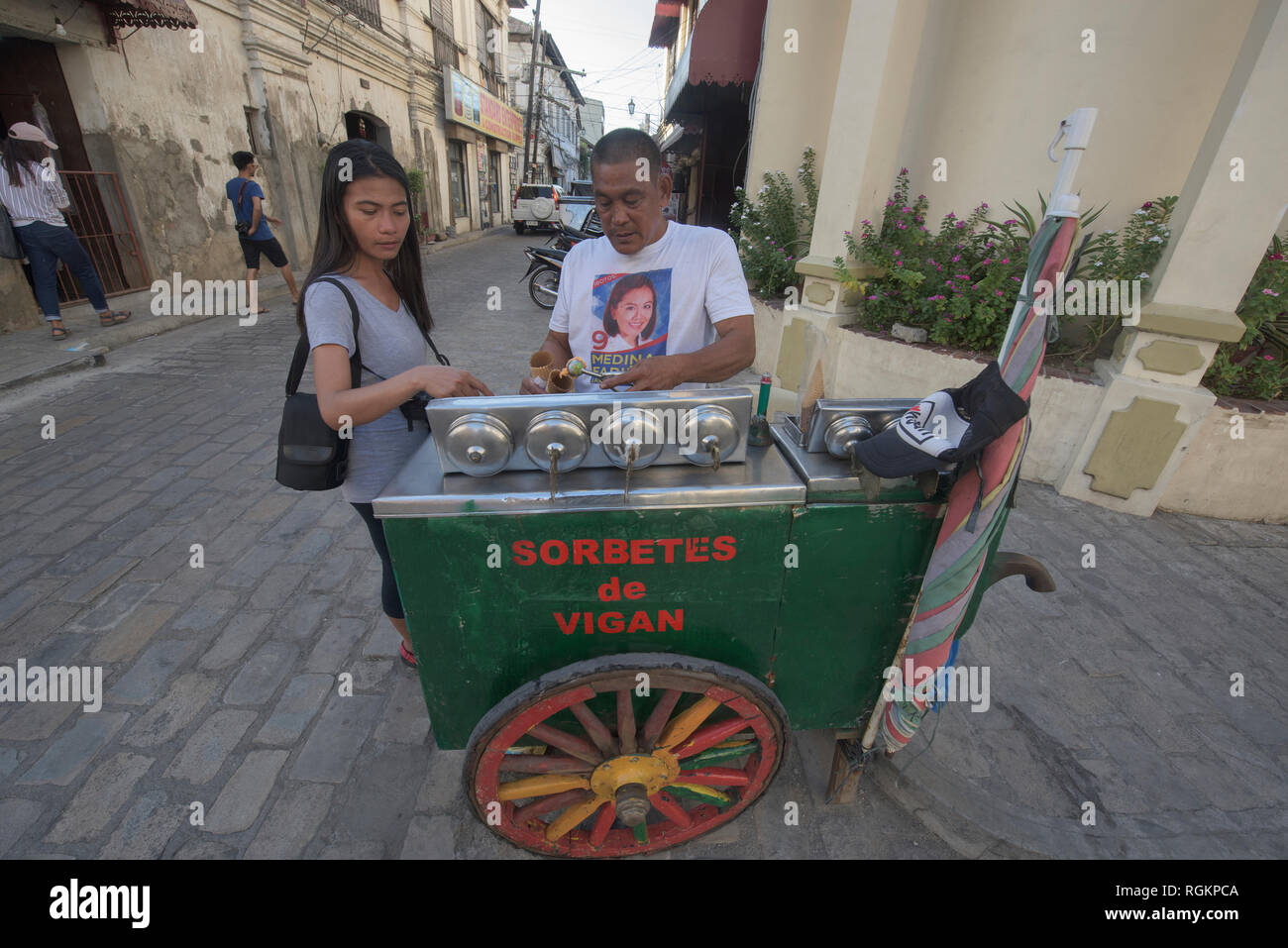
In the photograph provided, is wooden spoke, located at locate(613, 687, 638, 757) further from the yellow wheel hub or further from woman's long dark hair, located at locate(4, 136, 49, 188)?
woman's long dark hair, located at locate(4, 136, 49, 188)

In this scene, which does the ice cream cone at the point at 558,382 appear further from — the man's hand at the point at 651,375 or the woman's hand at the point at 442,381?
the woman's hand at the point at 442,381

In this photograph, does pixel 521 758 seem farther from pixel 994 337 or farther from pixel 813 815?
pixel 994 337

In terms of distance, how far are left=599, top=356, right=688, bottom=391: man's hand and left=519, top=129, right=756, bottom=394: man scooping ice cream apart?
10 cm

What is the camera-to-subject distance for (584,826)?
1.95 meters

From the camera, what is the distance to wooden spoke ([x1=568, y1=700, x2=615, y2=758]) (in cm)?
153

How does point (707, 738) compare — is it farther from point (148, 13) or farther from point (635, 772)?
point (148, 13)

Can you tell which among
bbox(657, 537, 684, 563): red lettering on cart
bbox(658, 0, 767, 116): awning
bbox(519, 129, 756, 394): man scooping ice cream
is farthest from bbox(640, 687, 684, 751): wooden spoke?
bbox(658, 0, 767, 116): awning

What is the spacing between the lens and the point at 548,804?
171 centimetres

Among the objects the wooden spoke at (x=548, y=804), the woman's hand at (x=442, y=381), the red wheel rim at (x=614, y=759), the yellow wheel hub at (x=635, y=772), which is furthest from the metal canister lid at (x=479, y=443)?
the wooden spoke at (x=548, y=804)

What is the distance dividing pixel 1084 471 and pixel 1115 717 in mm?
2191

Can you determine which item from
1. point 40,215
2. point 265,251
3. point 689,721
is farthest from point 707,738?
point 265,251

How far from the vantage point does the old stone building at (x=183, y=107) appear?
6559 millimetres
